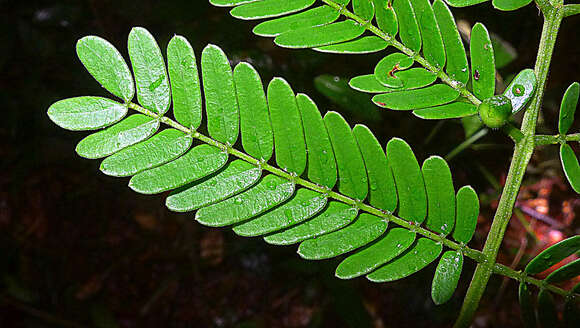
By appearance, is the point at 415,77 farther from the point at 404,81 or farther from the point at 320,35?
the point at 320,35

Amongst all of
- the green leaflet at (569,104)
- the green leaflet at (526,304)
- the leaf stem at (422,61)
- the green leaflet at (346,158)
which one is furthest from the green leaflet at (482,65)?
the green leaflet at (526,304)

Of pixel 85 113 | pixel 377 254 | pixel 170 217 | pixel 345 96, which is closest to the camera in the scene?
pixel 85 113

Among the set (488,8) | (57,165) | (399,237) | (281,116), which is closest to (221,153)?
(281,116)

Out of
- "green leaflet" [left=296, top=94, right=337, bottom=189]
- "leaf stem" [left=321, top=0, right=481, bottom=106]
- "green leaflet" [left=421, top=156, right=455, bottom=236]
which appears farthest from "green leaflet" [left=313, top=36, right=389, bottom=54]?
"green leaflet" [left=421, top=156, right=455, bottom=236]

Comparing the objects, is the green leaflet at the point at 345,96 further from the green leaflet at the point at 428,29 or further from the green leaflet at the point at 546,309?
the green leaflet at the point at 546,309

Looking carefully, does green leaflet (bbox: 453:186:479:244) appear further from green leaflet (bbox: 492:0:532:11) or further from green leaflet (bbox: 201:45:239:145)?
green leaflet (bbox: 201:45:239:145)

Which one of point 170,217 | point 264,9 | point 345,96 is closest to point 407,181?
point 264,9

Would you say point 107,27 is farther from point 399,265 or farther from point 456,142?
point 399,265
